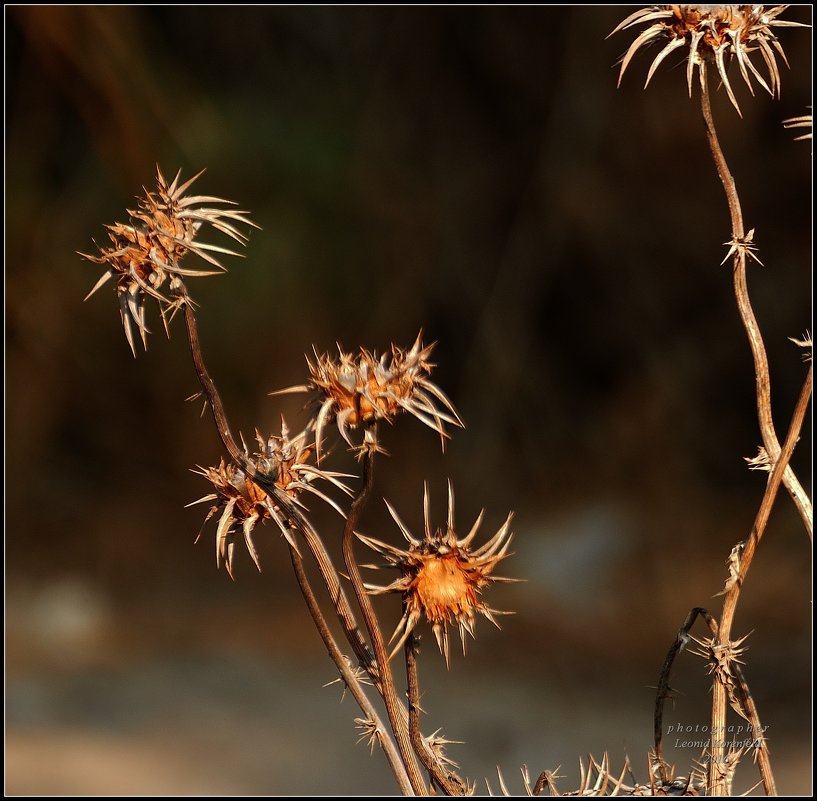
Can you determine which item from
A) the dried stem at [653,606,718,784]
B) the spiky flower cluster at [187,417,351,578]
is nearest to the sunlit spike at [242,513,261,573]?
the spiky flower cluster at [187,417,351,578]

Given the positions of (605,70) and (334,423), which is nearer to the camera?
(334,423)

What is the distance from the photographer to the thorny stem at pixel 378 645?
228 millimetres

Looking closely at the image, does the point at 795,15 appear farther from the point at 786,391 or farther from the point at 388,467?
the point at 388,467

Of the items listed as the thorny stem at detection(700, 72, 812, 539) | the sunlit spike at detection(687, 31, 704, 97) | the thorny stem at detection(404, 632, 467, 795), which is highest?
the sunlit spike at detection(687, 31, 704, 97)

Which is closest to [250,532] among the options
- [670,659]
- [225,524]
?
[225,524]

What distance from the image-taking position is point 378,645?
232 millimetres

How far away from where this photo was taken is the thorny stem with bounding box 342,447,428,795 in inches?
9.0

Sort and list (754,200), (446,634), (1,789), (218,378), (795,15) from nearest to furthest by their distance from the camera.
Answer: (446,634) < (1,789) < (795,15) < (754,200) < (218,378)

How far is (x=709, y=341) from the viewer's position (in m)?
1.13

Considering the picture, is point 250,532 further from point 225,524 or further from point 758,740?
point 758,740

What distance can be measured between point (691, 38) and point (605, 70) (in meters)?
0.92

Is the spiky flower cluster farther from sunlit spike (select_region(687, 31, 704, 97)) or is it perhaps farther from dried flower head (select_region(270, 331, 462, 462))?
sunlit spike (select_region(687, 31, 704, 97))

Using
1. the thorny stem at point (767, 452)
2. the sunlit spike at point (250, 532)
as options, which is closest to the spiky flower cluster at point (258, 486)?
the sunlit spike at point (250, 532)

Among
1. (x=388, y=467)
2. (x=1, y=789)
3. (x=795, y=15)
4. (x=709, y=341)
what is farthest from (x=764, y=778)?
(x=388, y=467)
